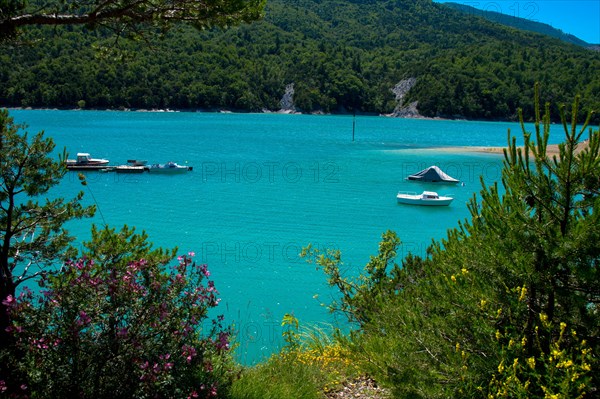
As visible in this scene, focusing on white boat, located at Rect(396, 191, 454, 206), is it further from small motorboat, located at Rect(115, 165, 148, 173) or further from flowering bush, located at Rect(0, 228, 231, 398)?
flowering bush, located at Rect(0, 228, 231, 398)

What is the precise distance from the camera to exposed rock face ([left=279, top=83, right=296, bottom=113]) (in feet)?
573

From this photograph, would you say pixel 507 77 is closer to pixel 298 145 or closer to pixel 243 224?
pixel 298 145

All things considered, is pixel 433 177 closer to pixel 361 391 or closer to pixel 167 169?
pixel 167 169

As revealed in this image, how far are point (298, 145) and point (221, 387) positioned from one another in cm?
6977

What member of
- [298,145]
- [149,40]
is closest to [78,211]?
[149,40]

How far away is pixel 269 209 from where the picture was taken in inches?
1261

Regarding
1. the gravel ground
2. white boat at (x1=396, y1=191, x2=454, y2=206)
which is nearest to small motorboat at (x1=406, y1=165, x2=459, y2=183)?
white boat at (x1=396, y1=191, x2=454, y2=206)

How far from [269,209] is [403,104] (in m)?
150

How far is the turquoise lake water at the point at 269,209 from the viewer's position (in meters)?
17.6

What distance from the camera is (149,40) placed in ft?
19.5

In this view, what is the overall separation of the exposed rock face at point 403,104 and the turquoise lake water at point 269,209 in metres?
103

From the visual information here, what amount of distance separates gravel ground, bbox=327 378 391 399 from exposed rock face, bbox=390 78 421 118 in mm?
168040

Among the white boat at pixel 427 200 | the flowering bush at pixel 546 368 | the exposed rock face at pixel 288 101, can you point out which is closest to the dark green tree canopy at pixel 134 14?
the flowering bush at pixel 546 368

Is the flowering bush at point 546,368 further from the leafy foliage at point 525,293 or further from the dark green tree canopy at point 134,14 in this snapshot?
the dark green tree canopy at point 134,14
